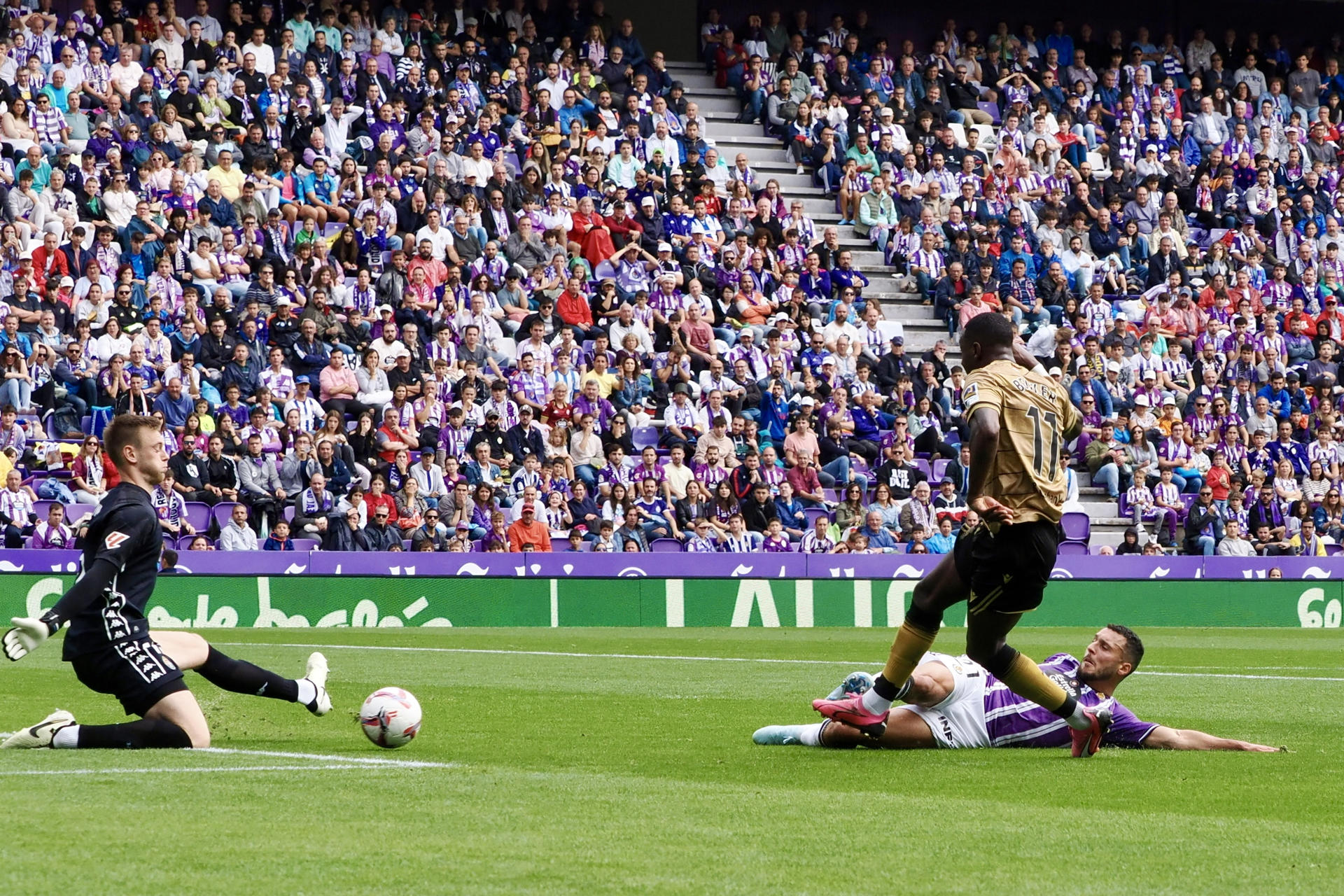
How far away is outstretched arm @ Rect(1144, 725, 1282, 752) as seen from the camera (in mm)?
8766

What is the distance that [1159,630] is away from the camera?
23.8 metres

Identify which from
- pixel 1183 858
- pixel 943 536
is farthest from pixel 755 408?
pixel 1183 858

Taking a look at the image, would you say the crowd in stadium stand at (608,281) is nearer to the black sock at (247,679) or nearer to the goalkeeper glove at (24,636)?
A: the black sock at (247,679)

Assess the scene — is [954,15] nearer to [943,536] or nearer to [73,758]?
[943,536]

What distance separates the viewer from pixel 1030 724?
888cm

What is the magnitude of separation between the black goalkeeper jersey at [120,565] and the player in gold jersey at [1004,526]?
311cm

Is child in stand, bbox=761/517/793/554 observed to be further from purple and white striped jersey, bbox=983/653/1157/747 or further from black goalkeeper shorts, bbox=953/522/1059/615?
black goalkeeper shorts, bbox=953/522/1059/615

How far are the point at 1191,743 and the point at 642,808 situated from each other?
342 cm

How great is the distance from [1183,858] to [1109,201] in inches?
1129

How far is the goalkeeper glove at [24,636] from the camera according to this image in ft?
23.5

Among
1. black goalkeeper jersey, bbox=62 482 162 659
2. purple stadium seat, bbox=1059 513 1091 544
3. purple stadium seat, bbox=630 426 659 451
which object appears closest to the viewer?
black goalkeeper jersey, bbox=62 482 162 659

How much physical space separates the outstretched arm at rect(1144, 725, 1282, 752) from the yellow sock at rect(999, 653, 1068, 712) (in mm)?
870

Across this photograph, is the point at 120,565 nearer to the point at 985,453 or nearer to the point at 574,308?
the point at 985,453

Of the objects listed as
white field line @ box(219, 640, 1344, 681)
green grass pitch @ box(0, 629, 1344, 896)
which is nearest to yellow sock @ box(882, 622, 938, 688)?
green grass pitch @ box(0, 629, 1344, 896)
